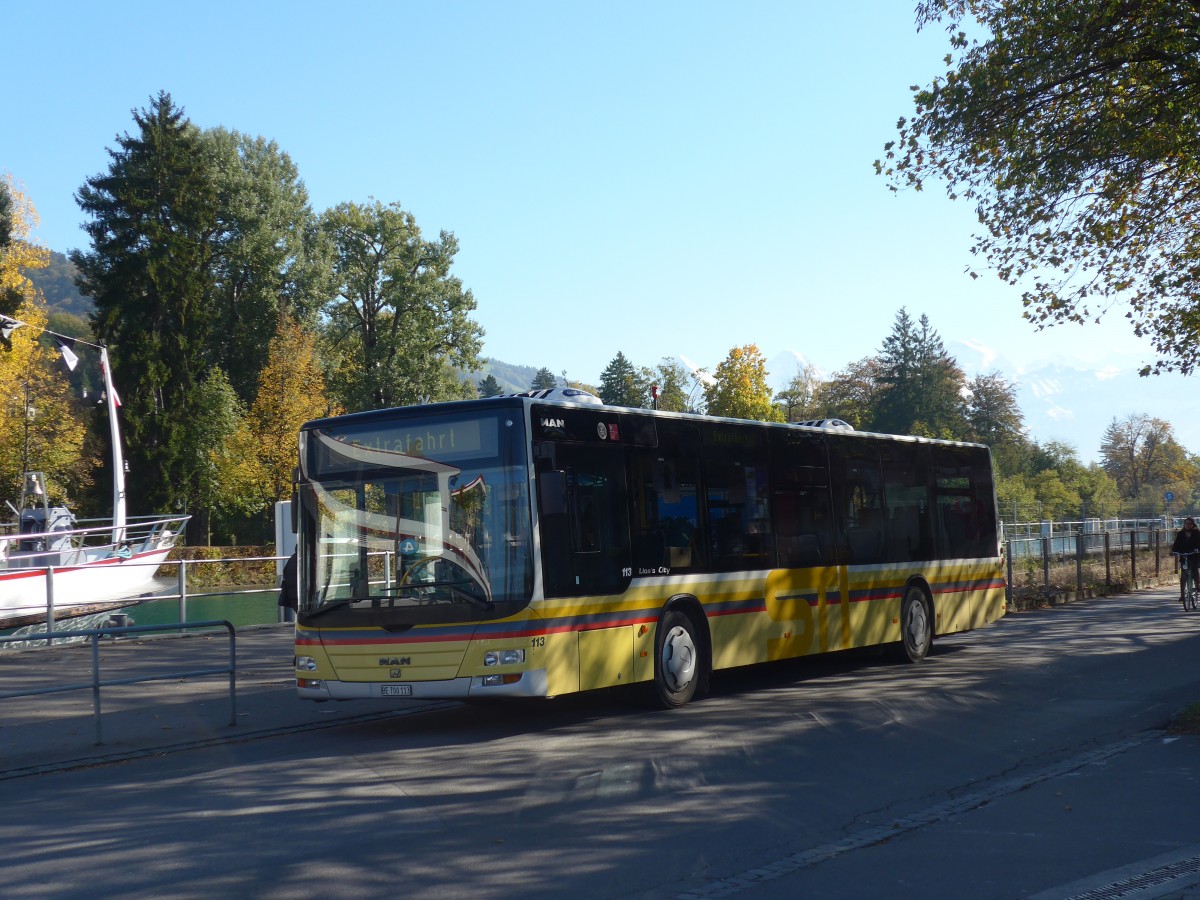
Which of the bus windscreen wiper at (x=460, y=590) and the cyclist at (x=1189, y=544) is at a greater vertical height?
the bus windscreen wiper at (x=460, y=590)

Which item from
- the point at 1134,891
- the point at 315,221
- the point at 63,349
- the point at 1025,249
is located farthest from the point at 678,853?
the point at 315,221

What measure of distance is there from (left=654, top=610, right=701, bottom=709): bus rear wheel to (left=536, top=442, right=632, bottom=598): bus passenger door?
0.84 m

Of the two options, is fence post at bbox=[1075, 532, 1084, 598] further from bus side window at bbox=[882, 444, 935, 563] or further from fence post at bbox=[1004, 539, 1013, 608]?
A: bus side window at bbox=[882, 444, 935, 563]

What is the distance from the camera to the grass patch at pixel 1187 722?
10.5 metres

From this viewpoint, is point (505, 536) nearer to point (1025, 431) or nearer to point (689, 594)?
point (689, 594)

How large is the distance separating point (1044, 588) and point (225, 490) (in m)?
41.0

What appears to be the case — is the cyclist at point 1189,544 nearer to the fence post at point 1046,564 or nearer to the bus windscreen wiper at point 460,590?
A: the fence post at point 1046,564

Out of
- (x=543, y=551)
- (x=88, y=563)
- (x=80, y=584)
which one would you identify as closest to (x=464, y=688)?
(x=543, y=551)

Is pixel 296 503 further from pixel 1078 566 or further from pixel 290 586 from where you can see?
pixel 1078 566

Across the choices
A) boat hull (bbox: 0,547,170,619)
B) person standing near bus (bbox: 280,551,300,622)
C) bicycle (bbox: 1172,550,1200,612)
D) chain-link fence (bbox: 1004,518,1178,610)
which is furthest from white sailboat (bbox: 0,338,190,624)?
bicycle (bbox: 1172,550,1200,612)

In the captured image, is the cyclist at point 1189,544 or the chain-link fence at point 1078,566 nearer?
the cyclist at point 1189,544

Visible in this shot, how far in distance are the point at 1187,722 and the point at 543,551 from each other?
571cm

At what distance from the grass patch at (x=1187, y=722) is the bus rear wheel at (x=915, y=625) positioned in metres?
5.74

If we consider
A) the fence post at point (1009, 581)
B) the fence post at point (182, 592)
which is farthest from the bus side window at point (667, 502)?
the fence post at point (1009, 581)
